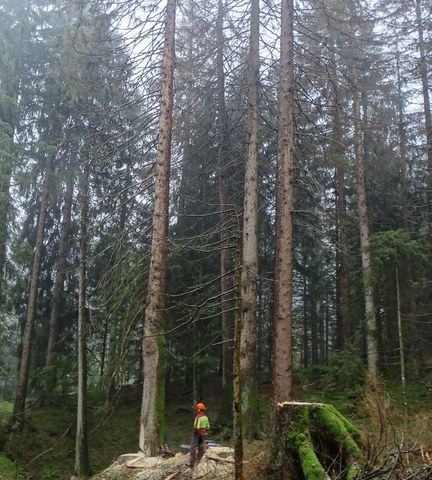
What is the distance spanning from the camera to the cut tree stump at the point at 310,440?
6586 mm

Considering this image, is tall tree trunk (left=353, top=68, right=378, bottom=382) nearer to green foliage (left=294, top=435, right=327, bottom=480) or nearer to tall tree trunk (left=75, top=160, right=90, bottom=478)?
green foliage (left=294, top=435, right=327, bottom=480)

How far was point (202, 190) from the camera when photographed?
21234 millimetres

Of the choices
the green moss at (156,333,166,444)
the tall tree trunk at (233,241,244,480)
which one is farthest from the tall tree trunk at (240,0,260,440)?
the tall tree trunk at (233,241,244,480)

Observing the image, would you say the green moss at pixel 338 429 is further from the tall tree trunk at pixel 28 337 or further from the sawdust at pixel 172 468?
the tall tree trunk at pixel 28 337

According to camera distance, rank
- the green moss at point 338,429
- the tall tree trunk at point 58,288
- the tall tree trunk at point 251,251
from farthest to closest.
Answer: the tall tree trunk at point 58,288 → the tall tree trunk at point 251,251 → the green moss at point 338,429

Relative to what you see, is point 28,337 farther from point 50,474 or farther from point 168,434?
point 168,434

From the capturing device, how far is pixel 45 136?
61.4ft

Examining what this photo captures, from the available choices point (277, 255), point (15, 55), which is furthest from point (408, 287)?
point (15, 55)

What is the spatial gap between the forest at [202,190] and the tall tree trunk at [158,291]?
0.13 ft

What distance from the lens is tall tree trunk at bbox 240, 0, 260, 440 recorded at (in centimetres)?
1185

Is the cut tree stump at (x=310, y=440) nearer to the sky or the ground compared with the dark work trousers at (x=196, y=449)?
nearer to the sky

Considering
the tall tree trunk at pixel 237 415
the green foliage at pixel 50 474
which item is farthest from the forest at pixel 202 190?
the green foliage at pixel 50 474

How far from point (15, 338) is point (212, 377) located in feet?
35.8

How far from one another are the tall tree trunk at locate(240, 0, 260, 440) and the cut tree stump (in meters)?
4.59
